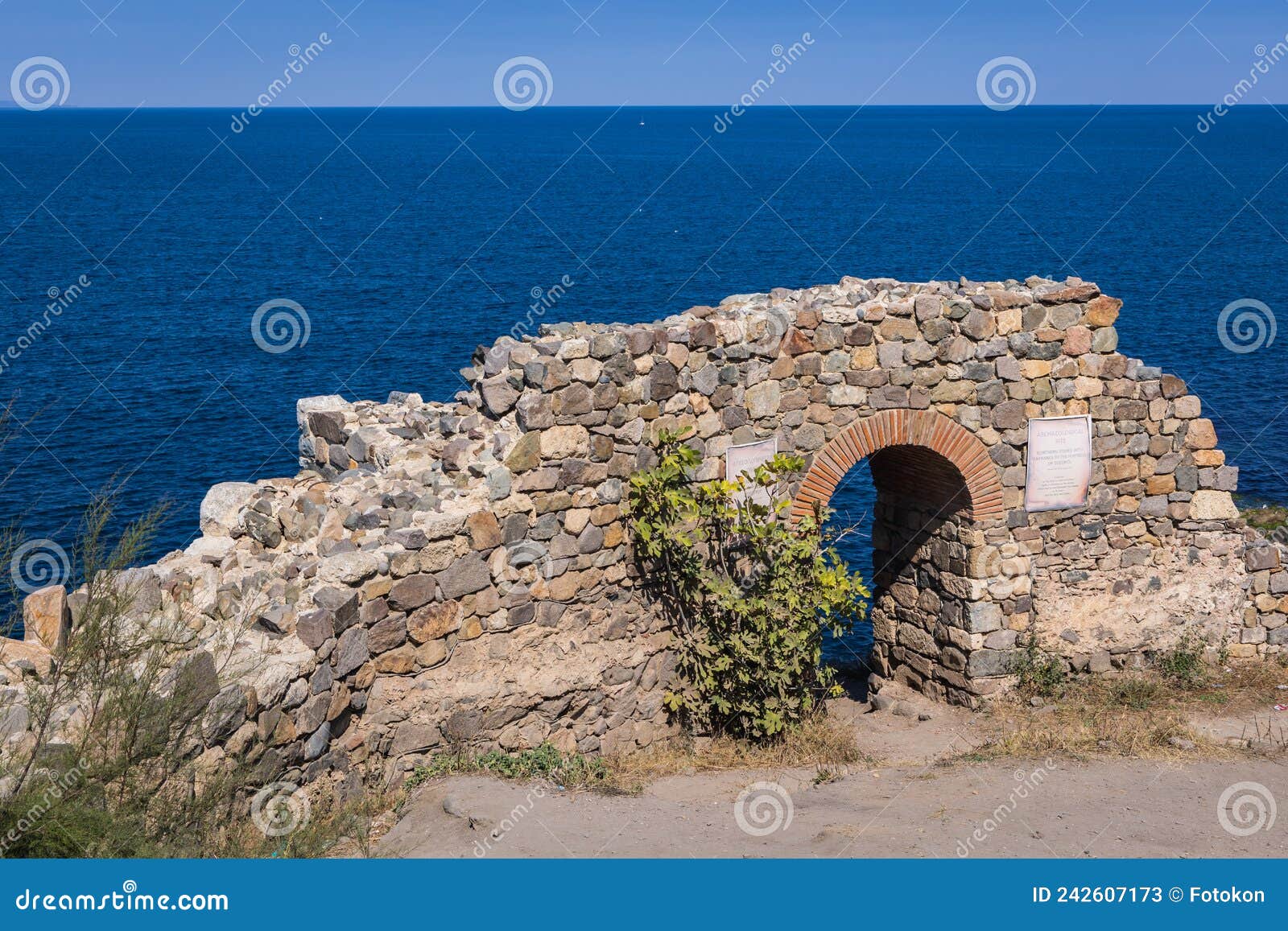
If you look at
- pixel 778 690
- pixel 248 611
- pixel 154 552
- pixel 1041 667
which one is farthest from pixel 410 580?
pixel 154 552

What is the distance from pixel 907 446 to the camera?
13.0m

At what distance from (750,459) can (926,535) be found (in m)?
3.04

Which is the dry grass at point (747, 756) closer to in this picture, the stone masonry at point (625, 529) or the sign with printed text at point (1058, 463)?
the stone masonry at point (625, 529)

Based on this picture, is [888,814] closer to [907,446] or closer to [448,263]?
[907,446]

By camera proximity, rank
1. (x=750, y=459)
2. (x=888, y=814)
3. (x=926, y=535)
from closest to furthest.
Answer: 1. (x=888, y=814)
2. (x=750, y=459)
3. (x=926, y=535)

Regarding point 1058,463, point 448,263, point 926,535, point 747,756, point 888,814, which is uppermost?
point 448,263

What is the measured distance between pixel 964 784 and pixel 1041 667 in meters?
3.06

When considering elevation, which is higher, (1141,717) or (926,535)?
(926,535)

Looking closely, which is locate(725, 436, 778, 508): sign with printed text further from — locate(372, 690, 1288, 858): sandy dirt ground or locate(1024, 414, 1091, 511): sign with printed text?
locate(1024, 414, 1091, 511): sign with printed text

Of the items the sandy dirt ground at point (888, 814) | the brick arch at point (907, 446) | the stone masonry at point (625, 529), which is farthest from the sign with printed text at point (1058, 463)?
the sandy dirt ground at point (888, 814)

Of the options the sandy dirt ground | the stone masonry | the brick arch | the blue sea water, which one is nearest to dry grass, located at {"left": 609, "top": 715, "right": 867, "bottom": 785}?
the sandy dirt ground

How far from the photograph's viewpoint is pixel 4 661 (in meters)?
8.64

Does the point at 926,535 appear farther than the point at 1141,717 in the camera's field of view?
Yes

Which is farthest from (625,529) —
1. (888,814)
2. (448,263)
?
(448,263)
